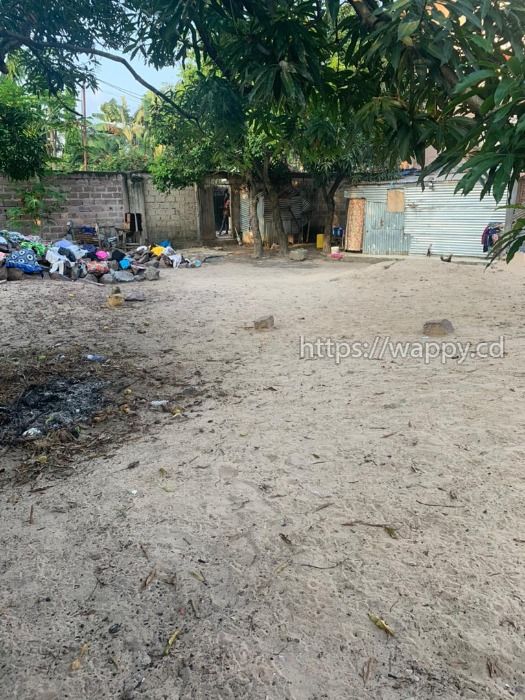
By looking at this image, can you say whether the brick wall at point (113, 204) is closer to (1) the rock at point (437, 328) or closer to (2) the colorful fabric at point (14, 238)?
(2) the colorful fabric at point (14, 238)

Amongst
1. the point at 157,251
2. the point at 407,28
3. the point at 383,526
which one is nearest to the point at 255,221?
the point at 157,251

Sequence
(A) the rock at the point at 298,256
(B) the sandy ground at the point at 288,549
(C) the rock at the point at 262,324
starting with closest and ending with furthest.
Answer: (B) the sandy ground at the point at 288,549 < (C) the rock at the point at 262,324 < (A) the rock at the point at 298,256

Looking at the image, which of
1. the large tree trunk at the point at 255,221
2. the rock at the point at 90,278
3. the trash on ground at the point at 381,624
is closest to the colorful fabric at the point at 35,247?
the rock at the point at 90,278

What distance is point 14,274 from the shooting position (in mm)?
9438

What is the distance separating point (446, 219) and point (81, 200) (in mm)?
11432

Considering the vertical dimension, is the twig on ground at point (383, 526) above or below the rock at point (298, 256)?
below

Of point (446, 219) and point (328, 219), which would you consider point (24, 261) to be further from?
point (446, 219)

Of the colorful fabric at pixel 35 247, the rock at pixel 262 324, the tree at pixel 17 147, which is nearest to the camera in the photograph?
the tree at pixel 17 147

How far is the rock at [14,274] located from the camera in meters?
Answer: 9.41

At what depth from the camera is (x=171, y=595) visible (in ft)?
6.11

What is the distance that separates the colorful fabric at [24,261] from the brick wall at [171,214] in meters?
7.87

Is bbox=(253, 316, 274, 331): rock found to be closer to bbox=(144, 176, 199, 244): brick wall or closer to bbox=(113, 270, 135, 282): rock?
bbox=(113, 270, 135, 282): rock

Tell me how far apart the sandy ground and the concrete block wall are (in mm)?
12580

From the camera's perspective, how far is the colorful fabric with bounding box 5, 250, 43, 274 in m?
9.66
